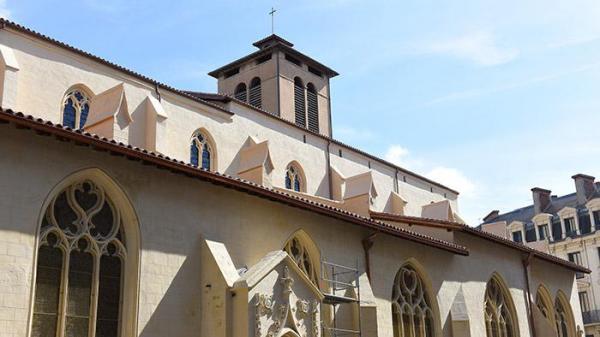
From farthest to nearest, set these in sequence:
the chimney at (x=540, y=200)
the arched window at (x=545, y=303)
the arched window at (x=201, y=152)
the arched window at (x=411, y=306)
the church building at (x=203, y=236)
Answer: the chimney at (x=540, y=200) → the arched window at (x=545, y=303) → the arched window at (x=201, y=152) → the arched window at (x=411, y=306) → the church building at (x=203, y=236)

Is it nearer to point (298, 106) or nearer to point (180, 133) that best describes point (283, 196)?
point (180, 133)

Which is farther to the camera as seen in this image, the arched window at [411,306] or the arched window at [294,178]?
the arched window at [294,178]

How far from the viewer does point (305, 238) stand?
19188mm

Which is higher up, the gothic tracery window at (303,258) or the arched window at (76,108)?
the arched window at (76,108)

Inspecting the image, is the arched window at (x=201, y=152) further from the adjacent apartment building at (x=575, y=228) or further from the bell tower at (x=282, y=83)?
the adjacent apartment building at (x=575, y=228)

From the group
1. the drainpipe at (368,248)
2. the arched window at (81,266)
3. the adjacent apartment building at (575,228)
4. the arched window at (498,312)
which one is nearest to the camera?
the arched window at (81,266)

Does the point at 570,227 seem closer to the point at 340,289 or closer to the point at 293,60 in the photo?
the point at 293,60

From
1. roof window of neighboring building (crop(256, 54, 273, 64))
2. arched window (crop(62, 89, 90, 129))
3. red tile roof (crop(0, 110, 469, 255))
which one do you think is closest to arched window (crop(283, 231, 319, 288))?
red tile roof (crop(0, 110, 469, 255))

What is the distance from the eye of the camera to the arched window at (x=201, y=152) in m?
25.8

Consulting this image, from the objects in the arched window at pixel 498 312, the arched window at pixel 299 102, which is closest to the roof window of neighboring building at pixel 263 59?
the arched window at pixel 299 102

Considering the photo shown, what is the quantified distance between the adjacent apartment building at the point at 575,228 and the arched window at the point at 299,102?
19244 millimetres

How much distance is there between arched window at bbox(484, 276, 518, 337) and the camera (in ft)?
85.6

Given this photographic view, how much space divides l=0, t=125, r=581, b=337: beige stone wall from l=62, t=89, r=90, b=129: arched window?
7.49 meters

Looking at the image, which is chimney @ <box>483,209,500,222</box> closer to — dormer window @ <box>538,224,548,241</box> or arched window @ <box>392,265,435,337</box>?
dormer window @ <box>538,224,548,241</box>
